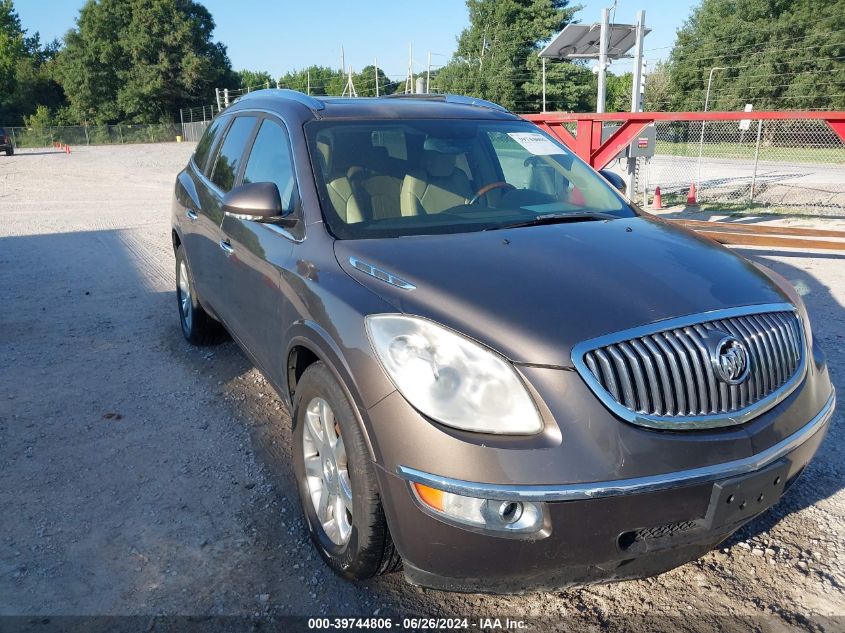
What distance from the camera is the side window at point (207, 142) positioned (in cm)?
511

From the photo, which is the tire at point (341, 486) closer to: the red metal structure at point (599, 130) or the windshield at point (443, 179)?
the windshield at point (443, 179)

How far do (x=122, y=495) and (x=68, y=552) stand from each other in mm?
467

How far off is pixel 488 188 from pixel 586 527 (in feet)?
6.49

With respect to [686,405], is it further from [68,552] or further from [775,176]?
[775,176]

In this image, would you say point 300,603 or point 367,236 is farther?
point 367,236

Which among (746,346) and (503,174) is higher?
(503,174)

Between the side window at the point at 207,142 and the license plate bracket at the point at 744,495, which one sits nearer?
the license plate bracket at the point at 744,495

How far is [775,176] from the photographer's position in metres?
21.6

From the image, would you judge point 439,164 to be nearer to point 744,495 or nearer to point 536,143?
point 536,143

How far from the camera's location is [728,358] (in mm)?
2271

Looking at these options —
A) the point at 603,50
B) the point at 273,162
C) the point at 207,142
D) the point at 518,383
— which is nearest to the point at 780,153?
the point at 603,50

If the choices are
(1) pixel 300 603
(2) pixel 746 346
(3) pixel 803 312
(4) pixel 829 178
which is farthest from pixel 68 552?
(4) pixel 829 178


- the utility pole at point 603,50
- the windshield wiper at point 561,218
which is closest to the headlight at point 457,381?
the windshield wiper at point 561,218

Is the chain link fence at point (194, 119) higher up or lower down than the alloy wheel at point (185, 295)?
higher up
